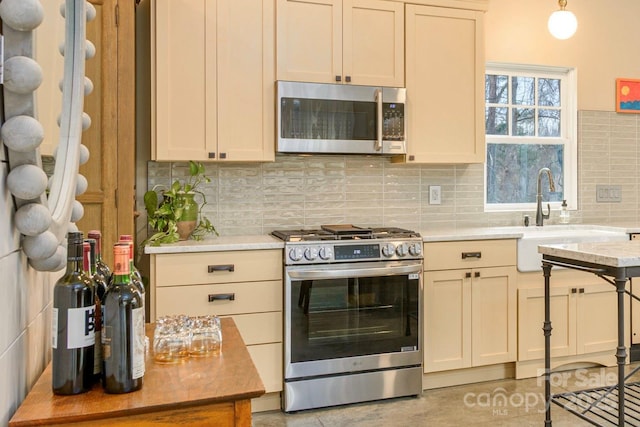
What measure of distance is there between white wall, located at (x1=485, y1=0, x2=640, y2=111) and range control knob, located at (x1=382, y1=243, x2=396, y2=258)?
187cm

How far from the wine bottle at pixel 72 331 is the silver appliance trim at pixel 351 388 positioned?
200cm

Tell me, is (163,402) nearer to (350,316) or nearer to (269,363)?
(269,363)

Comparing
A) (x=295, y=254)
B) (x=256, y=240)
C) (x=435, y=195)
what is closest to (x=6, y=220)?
(x=295, y=254)

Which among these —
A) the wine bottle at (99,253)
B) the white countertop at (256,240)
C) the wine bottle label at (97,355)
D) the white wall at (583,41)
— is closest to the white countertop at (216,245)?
the white countertop at (256,240)

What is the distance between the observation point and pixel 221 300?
2.77 metres

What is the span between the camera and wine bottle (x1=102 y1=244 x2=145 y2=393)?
3.17ft

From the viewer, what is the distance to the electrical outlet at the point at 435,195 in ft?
12.4

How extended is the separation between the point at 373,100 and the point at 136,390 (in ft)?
8.54

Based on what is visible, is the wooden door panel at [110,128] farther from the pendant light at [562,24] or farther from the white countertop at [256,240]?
the pendant light at [562,24]

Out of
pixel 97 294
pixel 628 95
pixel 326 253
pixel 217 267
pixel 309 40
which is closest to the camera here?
pixel 97 294

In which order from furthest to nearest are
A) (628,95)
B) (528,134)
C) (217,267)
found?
(628,95)
(528,134)
(217,267)

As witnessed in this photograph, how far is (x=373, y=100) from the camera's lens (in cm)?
326

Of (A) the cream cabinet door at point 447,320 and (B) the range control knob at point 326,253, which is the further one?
(A) the cream cabinet door at point 447,320

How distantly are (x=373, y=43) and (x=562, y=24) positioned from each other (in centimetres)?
153
